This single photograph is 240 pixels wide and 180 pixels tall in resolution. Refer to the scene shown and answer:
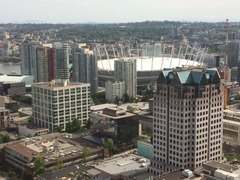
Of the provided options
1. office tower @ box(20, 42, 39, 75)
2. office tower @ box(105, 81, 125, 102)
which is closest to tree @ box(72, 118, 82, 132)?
office tower @ box(105, 81, 125, 102)

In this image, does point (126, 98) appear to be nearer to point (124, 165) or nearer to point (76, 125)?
point (76, 125)

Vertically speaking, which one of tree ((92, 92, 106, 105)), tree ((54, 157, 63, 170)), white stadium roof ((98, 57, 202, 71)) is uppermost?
white stadium roof ((98, 57, 202, 71))

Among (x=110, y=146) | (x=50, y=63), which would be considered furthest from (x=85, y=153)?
(x=50, y=63)

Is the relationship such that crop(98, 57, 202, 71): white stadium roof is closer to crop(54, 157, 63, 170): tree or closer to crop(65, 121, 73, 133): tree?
crop(65, 121, 73, 133): tree

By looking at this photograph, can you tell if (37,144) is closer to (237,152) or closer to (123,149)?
(123,149)

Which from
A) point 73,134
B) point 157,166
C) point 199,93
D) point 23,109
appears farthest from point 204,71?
point 23,109

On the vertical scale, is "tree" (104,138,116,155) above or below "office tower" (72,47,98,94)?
below

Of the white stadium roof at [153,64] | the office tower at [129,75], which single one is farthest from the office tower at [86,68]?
the white stadium roof at [153,64]
